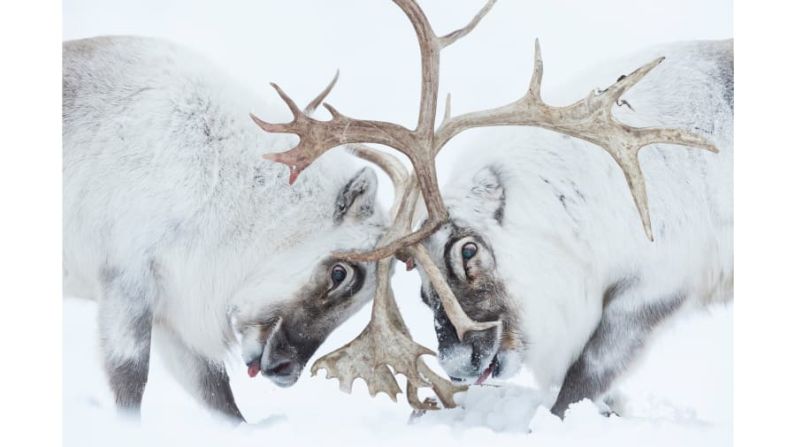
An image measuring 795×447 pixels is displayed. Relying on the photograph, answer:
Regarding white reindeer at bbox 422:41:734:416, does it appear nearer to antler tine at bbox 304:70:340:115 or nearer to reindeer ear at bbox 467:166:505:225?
reindeer ear at bbox 467:166:505:225

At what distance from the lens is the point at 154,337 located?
8.82 ft

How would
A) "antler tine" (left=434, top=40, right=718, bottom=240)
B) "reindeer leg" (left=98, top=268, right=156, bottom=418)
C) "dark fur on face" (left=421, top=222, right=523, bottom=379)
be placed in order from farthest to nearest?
"reindeer leg" (left=98, top=268, right=156, bottom=418), "dark fur on face" (left=421, top=222, right=523, bottom=379), "antler tine" (left=434, top=40, right=718, bottom=240)

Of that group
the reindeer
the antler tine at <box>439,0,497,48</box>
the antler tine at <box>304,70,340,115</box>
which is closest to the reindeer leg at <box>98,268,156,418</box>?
the reindeer

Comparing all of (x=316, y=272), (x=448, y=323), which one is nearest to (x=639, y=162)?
(x=448, y=323)

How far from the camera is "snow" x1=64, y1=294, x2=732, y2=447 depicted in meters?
2.61

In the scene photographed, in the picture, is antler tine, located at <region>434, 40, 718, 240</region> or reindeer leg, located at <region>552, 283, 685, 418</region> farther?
reindeer leg, located at <region>552, 283, 685, 418</region>

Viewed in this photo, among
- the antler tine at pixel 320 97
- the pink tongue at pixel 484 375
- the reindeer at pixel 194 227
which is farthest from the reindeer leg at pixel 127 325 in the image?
the pink tongue at pixel 484 375

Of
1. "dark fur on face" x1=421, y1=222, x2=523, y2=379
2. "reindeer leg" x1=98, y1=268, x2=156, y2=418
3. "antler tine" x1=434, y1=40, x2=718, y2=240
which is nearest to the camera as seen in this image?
"antler tine" x1=434, y1=40, x2=718, y2=240

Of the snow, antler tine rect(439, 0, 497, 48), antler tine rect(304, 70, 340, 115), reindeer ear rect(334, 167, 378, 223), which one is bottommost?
the snow

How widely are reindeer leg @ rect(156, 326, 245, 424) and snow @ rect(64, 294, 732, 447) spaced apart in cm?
3

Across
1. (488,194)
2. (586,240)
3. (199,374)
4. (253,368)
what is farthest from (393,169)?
(199,374)

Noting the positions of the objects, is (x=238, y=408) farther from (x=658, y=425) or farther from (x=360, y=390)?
(x=658, y=425)

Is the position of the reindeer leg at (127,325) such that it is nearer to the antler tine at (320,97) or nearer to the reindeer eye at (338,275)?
the reindeer eye at (338,275)

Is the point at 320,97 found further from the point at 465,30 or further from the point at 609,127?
the point at 609,127
